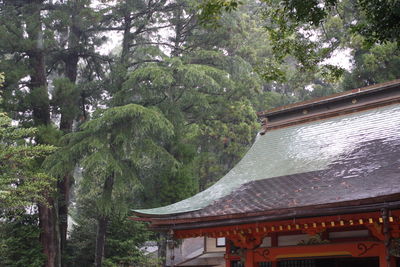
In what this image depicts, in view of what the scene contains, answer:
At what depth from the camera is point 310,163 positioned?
10508mm

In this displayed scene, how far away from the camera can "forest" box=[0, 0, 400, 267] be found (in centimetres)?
1736

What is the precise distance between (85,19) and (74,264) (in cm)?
1030

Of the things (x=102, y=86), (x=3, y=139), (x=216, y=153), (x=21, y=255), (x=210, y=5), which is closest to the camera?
(x=210, y=5)

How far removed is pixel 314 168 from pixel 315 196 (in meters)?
1.67

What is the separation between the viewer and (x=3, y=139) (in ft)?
42.9

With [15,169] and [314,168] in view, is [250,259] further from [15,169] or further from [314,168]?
[15,169]

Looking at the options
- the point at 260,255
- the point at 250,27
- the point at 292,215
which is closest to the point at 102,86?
the point at 250,27

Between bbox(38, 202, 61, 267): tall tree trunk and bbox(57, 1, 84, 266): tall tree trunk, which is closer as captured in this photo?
bbox(38, 202, 61, 267): tall tree trunk

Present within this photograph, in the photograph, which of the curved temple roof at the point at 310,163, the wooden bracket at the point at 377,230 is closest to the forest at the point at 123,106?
the curved temple roof at the point at 310,163

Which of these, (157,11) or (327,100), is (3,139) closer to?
(327,100)

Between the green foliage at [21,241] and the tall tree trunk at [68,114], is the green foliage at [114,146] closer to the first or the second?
the tall tree trunk at [68,114]

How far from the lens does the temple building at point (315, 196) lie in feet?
26.1

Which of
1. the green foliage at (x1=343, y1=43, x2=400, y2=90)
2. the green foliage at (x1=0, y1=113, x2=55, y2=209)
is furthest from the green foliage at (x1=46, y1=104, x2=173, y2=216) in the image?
the green foliage at (x1=343, y1=43, x2=400, y2=90)

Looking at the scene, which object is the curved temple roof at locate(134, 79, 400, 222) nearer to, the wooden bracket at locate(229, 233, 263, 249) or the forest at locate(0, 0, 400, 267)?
the wooden bracket at locate(229, 233, 263, 249)
